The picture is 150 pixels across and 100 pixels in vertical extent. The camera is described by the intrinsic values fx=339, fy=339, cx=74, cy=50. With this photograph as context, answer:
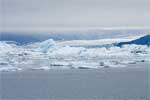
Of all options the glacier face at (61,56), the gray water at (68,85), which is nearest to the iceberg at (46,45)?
the glacier face at (61,56)

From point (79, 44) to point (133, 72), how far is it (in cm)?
58

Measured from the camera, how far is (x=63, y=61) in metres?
2.78

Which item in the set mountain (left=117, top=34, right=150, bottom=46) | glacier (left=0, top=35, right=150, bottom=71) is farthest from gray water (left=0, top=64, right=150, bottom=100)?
mountain (left=117, top=34, right=150, bottom=46)

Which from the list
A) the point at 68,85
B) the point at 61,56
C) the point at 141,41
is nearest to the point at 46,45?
the point at 61,56

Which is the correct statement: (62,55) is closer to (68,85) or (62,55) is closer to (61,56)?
(61,56)

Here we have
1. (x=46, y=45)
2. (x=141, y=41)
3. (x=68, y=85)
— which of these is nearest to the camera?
(x=46, y=45)

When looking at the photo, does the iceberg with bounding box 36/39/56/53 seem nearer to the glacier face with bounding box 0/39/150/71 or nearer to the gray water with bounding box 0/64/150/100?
the glacier face with bounding box 0/39/150/71

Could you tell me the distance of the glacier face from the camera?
2.75 m

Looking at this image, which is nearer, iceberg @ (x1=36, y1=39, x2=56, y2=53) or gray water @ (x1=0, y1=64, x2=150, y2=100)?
iceberg @ (x1=36, y1=39, x2=56, y2=53)

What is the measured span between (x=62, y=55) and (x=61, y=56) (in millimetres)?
13

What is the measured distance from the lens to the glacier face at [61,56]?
2754 mm

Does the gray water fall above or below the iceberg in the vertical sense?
below

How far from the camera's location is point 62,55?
109 inches

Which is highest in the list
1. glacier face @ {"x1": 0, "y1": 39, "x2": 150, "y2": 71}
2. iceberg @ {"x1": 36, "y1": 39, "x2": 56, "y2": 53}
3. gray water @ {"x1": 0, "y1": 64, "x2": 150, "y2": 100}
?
iceberg @ {"x1": 36, "y1": 39, "x2": 56, "y2": 53}
